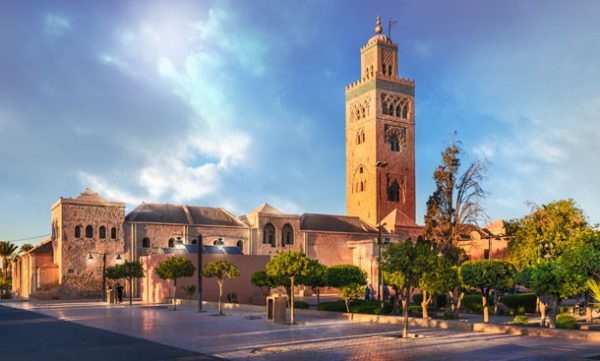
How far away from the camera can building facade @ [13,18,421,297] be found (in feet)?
158

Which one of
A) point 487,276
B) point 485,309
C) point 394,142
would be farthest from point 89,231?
point 394,142

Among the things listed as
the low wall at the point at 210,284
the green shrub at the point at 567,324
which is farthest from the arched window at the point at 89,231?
the green shrub at the point at 567,324

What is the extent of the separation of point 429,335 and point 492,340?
213cm

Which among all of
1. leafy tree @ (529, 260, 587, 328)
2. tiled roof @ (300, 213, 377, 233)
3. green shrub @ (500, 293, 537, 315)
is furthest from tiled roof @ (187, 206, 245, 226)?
leafy tree @ (529, 260, 587, 328)

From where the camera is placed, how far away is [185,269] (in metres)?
34.2

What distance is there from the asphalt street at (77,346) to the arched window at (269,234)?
112ft

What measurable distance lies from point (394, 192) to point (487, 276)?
47816mm

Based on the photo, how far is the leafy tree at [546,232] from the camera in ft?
86.4

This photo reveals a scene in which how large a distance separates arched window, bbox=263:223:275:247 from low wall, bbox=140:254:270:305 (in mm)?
11217

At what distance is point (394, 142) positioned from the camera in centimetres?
7075

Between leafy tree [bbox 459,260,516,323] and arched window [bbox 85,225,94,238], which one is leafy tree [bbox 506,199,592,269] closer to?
leafy tree [bbox 459,260,516,323]

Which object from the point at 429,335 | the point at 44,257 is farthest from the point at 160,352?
the point at 44,257

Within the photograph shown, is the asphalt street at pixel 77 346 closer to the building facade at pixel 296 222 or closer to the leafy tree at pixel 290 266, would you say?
the leafy tree at pixel 290 266

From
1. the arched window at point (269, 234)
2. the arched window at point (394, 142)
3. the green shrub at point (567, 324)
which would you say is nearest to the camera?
the green shrub at point (567, 324)
